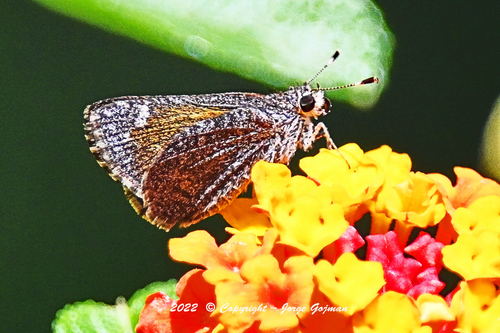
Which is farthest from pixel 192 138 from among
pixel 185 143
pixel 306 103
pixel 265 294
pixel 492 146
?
pixel 492 146

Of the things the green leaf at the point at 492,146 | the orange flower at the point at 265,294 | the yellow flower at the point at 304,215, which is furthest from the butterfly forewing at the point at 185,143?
the green leaf at the point at 492,146

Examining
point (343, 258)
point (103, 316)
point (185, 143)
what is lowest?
point (103, 316)

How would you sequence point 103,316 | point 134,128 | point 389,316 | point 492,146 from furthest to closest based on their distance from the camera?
point 492,146 → point 134,128 → point 103,316 → point 389,316

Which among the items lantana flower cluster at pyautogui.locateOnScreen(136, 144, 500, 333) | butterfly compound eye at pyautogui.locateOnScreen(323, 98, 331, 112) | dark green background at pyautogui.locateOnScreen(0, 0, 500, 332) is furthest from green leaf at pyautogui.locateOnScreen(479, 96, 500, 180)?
lantana flower cluster at pyautogui.locateOnScreen(136, 144, 500, 333)

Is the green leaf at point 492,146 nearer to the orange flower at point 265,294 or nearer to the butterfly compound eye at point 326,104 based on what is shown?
the butterfly compound eye at point 326,104

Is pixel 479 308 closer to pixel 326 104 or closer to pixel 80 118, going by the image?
pixel 326 104

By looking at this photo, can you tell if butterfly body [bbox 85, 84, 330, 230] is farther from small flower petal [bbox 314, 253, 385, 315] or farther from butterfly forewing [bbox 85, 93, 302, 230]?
small flower petal [bbox 314, 253, 385, 315]

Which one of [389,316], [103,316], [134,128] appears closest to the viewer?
[389,316]
